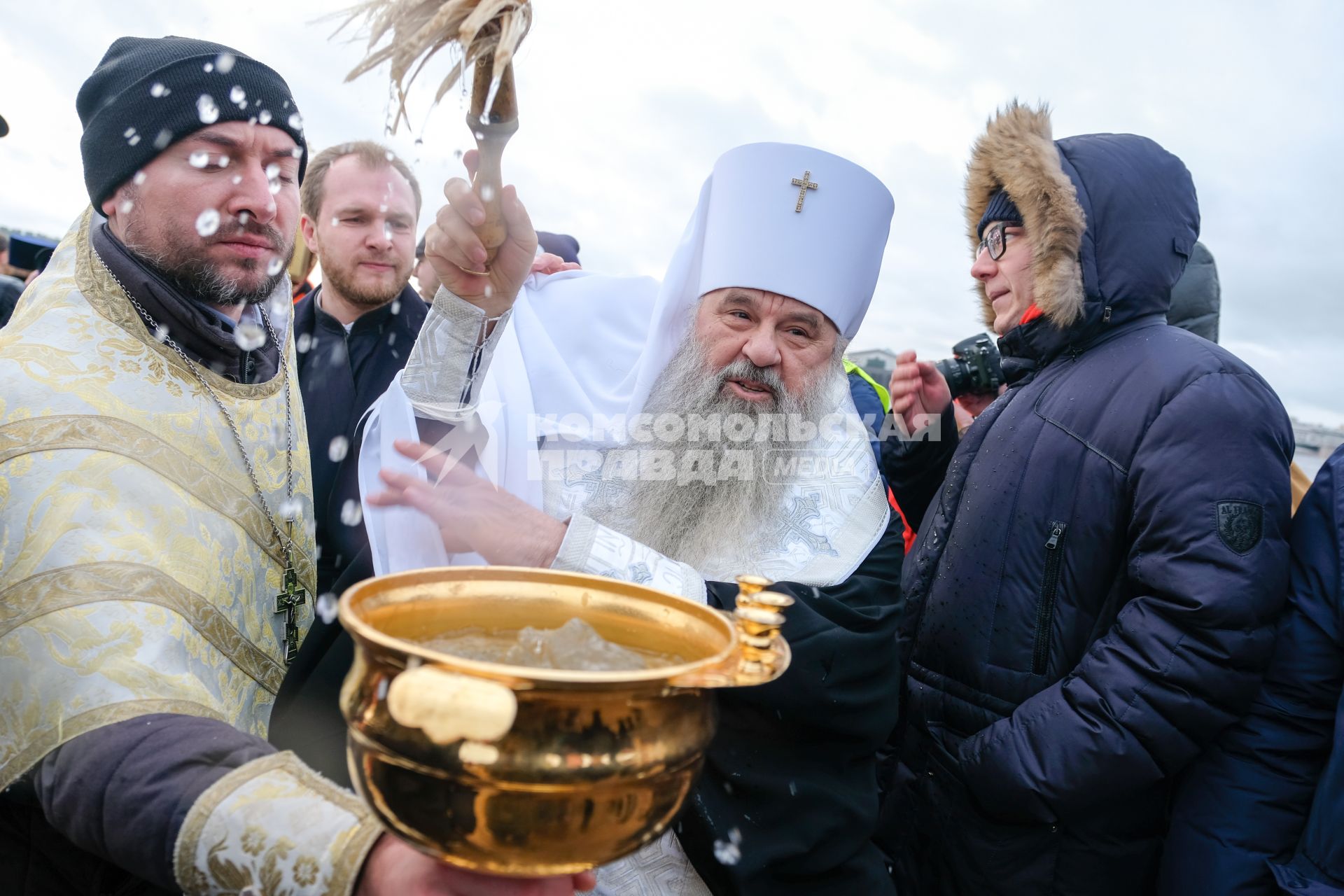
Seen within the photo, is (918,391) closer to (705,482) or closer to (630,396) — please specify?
(705,482)

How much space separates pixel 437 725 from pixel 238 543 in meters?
1.35

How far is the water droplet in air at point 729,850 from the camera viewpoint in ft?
6.27

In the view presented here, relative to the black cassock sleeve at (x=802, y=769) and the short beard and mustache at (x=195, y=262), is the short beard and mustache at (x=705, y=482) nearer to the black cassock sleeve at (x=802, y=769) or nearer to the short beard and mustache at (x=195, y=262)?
the black cassock sleeve at (x=802, y=769)

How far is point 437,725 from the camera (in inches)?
32.5

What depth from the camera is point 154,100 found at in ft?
6.39

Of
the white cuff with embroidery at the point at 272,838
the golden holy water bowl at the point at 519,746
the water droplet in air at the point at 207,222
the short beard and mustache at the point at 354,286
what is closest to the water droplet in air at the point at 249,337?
the water droplet in air at the point at 207,222

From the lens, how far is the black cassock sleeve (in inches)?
76.5

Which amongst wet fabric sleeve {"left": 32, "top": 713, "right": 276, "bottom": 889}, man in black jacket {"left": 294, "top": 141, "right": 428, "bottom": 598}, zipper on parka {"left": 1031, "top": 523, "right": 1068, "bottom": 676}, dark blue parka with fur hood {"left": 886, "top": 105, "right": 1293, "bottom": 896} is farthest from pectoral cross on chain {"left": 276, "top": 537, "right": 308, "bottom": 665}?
zipper on parka {"left": 1031, "top": 523, "right": 1068, "bottom": 676}

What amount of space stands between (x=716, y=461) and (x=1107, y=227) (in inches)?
56.7

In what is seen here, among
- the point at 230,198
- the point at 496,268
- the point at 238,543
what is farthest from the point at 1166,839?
the point at 230,198

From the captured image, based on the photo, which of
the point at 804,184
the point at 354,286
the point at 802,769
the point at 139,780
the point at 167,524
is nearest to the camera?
the point at 139,780

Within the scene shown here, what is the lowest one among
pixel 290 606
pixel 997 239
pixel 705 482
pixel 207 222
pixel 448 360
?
pixel 290 606

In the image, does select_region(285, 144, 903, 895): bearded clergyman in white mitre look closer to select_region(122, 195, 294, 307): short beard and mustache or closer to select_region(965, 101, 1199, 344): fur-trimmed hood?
select_region(122, 195, 294, 307): short beard and mustache

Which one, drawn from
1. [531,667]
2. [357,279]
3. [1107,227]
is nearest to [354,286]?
[357,279]
